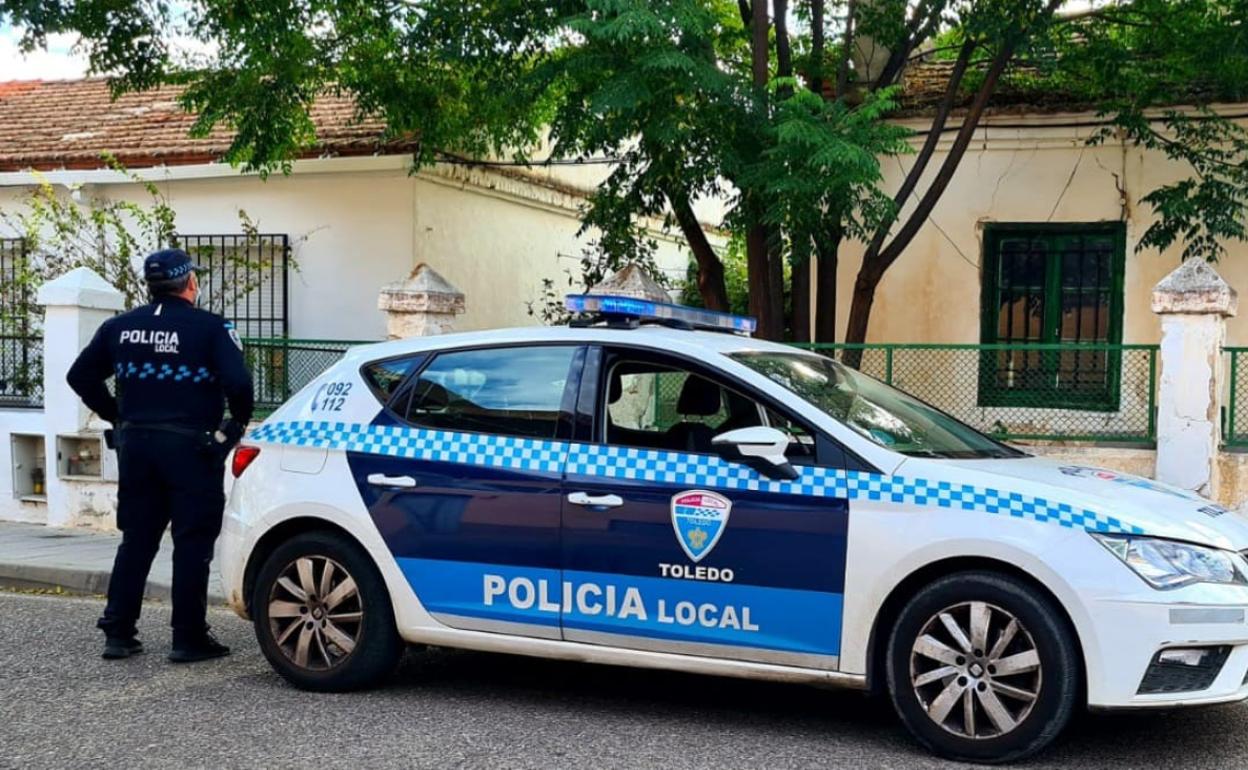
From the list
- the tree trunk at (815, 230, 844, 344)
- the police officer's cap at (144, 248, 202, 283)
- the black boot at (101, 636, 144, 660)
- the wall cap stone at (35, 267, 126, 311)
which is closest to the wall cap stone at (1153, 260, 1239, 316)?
the tree trunk at (815, 230, 844, 344)

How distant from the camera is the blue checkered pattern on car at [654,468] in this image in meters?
4.80

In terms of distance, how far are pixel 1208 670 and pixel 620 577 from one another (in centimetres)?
218

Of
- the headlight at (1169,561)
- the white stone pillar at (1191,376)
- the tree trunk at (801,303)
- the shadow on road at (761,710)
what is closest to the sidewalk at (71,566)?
the shadow on road at (761,710)

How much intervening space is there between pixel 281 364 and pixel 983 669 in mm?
7718

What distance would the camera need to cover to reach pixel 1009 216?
12461mm

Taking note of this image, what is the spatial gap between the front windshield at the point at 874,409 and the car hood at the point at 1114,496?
21cm

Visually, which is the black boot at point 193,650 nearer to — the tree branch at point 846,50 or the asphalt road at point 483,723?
the asphalt road at point 483,723

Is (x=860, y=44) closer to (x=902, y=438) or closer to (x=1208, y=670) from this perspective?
(x=902, y=438)

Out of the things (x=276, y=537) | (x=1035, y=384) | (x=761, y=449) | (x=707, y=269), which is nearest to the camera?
(x=761, y=449)

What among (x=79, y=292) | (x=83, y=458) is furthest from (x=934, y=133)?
(x=83, y=458)

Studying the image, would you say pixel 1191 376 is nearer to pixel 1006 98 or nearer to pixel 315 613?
pixel 1006 98

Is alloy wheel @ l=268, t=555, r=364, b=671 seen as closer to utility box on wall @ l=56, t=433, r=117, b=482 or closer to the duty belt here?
the duty belt

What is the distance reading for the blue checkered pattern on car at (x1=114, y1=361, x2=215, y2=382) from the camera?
6.34 meters

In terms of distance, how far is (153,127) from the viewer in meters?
15.4
